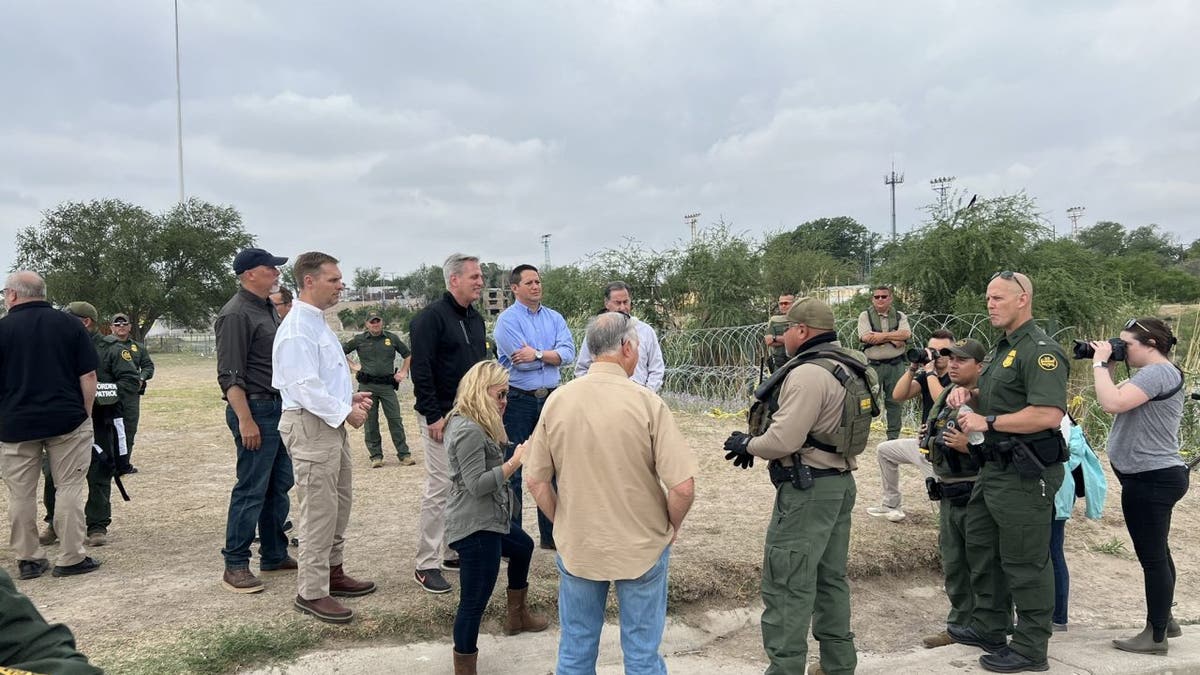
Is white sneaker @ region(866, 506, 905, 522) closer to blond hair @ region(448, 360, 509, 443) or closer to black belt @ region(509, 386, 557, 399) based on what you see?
black belt @ region(509, 386, 557, 399)

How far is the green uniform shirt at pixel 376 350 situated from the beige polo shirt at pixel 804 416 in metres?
6.50

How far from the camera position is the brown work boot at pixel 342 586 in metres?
4.45

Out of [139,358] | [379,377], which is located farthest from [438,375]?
[139,358]

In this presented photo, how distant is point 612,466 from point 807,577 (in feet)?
3.98

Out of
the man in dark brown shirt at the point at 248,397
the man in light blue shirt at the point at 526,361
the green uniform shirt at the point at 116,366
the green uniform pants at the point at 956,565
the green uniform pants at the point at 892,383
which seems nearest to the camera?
the green uniform pants at the point at 956,565

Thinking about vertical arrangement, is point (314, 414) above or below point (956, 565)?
above

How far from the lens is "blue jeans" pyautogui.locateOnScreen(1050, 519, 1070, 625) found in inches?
171

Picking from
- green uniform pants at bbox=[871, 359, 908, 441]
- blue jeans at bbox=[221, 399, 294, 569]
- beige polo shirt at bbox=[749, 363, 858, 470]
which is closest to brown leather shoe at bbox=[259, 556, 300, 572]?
blue jeans at bbox=[221, 399, 294, 569]

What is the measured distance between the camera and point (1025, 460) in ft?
12.1

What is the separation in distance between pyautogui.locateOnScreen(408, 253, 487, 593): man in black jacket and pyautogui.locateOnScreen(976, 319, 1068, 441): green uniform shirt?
2.95m

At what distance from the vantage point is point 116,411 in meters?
5.81

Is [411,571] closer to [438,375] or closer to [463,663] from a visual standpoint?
[438,375]

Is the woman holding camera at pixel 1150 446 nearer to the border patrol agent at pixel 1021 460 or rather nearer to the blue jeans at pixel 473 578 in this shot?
the border patrol agent at pixel 1021 460

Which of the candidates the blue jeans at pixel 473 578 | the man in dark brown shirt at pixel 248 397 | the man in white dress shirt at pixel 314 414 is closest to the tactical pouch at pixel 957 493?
the blue jeans at pixel 473 578
